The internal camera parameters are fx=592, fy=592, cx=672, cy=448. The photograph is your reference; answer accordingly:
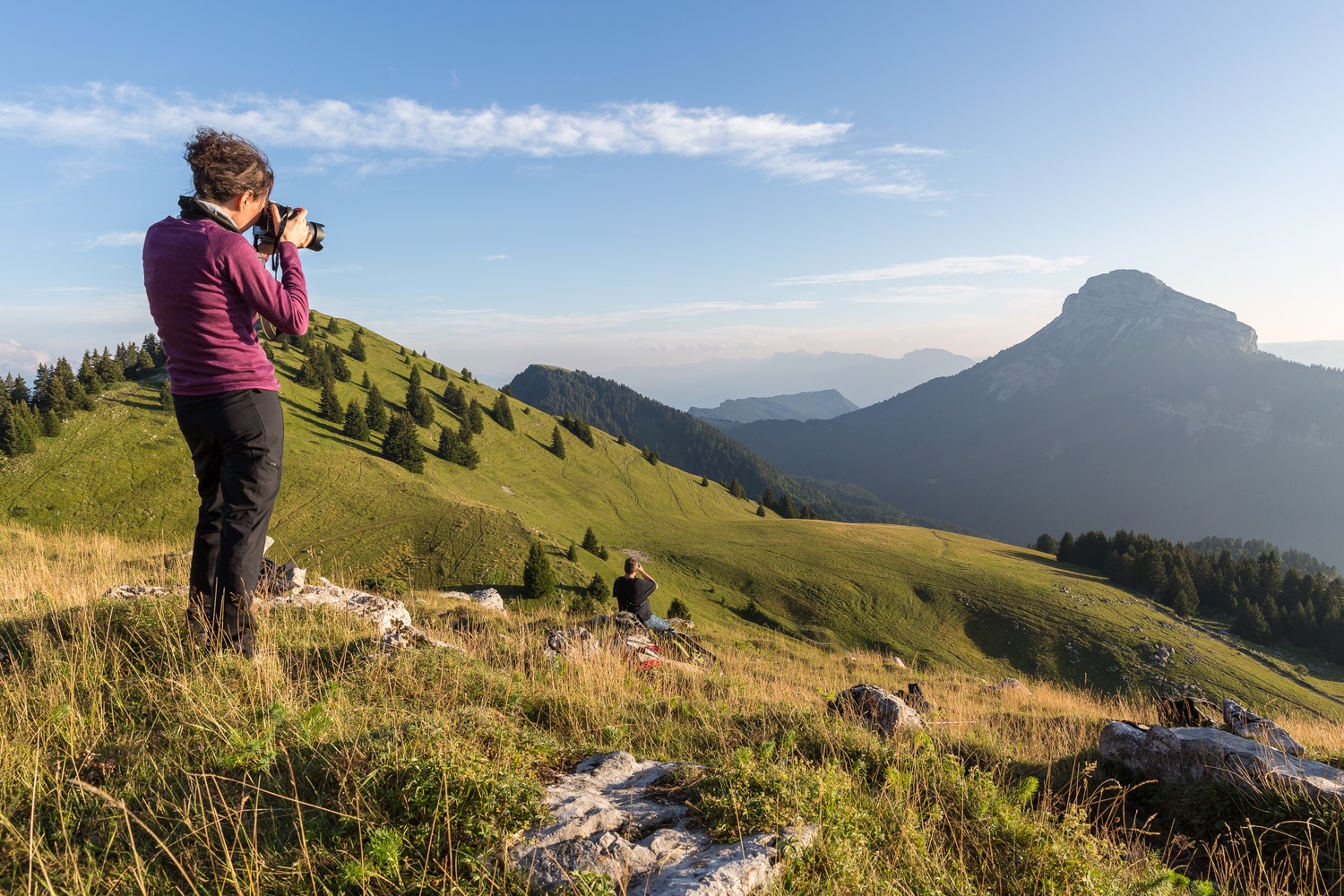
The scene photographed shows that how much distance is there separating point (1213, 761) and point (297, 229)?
9.72m

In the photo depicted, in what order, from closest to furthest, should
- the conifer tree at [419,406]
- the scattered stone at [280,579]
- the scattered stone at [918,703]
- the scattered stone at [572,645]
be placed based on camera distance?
1. the scattered stone at [572,645]
2. the scattered stone at [280,579]
3. the scattered stone at [918,703]
4. the conifer tree at [419,406]

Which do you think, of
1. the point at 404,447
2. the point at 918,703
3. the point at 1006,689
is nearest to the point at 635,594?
the point at 918,703

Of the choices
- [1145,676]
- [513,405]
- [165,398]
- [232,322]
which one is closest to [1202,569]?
[1145,676]

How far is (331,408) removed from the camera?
68.0m

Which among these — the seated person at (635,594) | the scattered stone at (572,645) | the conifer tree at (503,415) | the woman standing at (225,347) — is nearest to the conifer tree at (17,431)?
the conifer tree at (503,415)

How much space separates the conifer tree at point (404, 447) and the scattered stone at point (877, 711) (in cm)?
6380

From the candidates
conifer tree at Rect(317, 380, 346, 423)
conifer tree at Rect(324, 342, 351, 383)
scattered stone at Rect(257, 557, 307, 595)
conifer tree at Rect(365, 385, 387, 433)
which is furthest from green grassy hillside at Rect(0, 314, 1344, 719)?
scattered stone at Rect(257, 557, 307, 595)

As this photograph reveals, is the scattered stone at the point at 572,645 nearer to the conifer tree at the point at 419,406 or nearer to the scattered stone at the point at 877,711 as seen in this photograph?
the scattered stone at the point at 877,711

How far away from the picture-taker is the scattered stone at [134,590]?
273 inches

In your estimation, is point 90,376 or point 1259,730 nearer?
point 1259,730

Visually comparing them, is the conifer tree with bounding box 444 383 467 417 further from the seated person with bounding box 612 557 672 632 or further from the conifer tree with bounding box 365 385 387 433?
the seated person with bounding box 612 557 672 632

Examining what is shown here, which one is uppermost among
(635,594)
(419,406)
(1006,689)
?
(419,406)

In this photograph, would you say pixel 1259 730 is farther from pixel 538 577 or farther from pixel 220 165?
pixel 538 577

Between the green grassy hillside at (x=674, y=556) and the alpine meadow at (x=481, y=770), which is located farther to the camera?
the green grassy hillside at (x=674, y=556)
